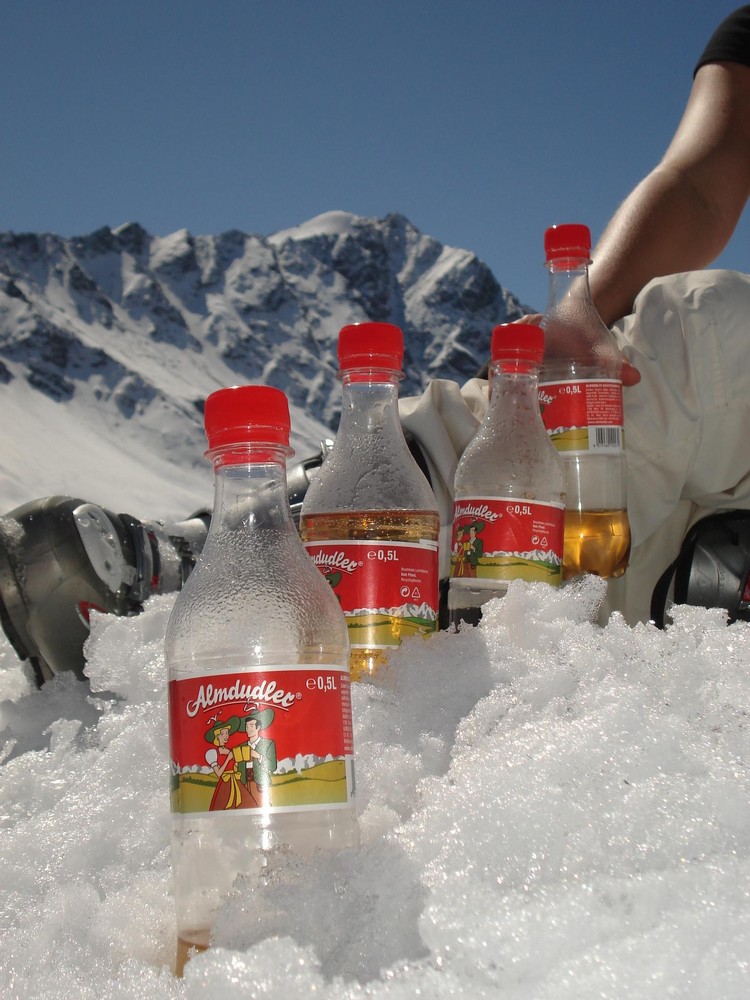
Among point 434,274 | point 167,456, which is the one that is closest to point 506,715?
point 167,456

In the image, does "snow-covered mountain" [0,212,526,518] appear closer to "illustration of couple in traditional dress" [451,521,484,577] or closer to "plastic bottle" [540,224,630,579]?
"plastic bottle" [540,224,630,579]

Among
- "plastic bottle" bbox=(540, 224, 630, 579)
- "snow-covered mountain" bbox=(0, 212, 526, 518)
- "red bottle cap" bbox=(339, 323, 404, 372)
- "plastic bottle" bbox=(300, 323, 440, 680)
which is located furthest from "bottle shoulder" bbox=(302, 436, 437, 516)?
"snow-covered mountain" bbox=(0, 212, 526, 518)

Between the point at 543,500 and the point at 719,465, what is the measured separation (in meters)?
0.44

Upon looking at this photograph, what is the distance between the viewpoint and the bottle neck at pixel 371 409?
1.35m

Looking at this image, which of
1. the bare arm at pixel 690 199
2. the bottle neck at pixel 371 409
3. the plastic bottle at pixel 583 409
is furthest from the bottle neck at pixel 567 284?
the bottle neck at pixel 371 409

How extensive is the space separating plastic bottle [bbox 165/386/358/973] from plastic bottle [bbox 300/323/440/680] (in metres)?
0.14

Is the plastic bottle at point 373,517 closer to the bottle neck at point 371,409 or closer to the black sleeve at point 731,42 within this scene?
the bottle neck at point 371,409

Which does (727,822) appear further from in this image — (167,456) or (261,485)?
(167,456)

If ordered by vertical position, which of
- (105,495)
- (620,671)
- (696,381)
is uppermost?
(105,495)

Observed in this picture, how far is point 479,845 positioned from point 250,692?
238 mm

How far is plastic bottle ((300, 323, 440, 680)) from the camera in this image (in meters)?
1.16

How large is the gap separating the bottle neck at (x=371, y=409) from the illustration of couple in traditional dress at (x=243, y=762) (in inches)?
23.8

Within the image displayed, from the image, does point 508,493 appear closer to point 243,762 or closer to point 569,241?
point 569,241

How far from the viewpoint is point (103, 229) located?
9519 cm
